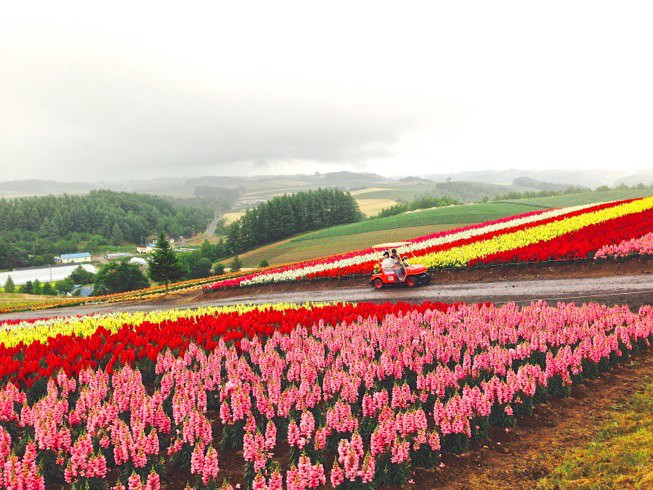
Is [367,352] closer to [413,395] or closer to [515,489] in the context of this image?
[413,395]

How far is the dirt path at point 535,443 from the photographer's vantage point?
19.7ft

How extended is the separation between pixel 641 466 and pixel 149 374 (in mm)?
9034

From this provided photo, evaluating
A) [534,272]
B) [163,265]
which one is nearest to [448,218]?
[163,265]

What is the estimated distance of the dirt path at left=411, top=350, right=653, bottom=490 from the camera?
5.99 metres

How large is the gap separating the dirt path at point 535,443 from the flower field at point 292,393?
23 centimetres

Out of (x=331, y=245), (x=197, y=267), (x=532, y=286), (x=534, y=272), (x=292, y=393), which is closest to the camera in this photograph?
(x=292, y=393)

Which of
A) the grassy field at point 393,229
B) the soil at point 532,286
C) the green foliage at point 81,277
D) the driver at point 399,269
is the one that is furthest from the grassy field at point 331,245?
the green foliage at point 81,277

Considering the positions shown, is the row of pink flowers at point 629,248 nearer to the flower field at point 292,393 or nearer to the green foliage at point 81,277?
the flower field at point 292,393

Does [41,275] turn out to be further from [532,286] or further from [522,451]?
[522,451]

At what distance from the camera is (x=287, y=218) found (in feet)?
Result: 377

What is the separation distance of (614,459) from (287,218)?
11017 centimetres

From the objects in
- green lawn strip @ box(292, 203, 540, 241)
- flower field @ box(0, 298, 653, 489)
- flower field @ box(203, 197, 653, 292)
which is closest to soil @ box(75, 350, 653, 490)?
flower field @ box(0, 298, 653, 489)

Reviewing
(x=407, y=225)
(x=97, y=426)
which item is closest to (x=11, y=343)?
(x=97, y=426)

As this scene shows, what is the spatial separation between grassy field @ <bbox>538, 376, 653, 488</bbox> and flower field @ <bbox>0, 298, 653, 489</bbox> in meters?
1.16
